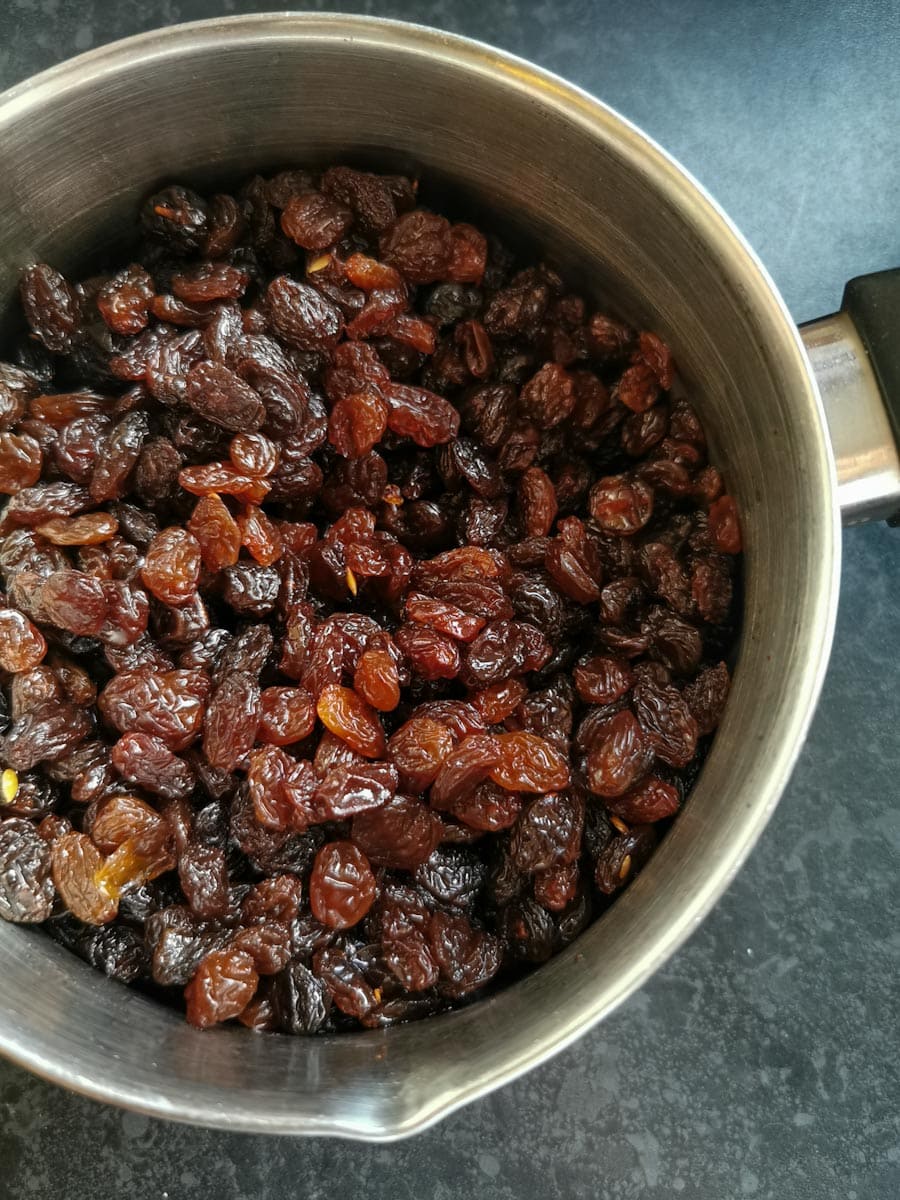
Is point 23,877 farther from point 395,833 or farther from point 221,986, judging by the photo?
point 395,833

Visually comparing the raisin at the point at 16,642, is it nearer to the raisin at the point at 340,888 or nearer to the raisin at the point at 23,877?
the raisin at the point at 23,877

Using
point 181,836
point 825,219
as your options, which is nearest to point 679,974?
point 181,836

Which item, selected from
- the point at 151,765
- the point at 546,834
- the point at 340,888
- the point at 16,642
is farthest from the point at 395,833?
the point at 16,642

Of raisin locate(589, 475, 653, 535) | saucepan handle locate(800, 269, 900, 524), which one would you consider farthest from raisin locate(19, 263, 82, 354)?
saucepan handle locate(800, 269, 900, 524)

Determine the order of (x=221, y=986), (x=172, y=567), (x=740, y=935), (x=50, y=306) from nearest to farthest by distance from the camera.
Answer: (x=221, y=986) < (x=172, y=567) < (x=50, y=306) < (x=740, y=935)

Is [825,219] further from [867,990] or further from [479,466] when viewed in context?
[867,990]
